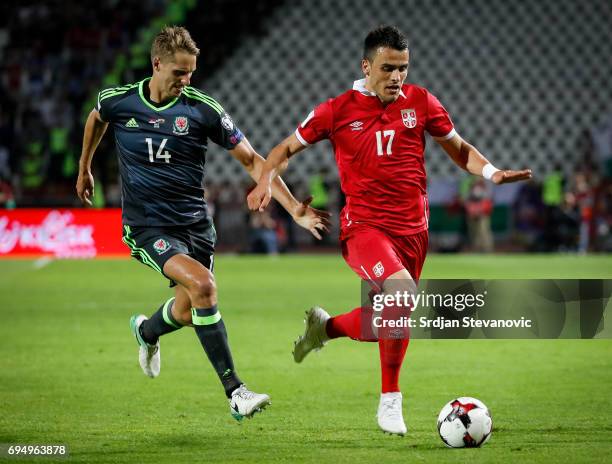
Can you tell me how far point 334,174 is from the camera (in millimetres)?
22812

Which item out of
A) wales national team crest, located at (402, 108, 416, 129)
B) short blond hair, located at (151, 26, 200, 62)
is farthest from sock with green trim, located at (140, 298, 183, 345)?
wales national team crest, located at (402, 108, 416, 129)

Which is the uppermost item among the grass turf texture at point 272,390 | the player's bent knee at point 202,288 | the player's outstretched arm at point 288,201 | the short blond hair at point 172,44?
the short blond hair at point 172,44

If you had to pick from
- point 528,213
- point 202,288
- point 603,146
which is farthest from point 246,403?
point 603,146

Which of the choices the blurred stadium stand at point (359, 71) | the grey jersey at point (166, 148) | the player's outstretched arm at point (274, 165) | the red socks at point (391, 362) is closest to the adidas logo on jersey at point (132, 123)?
the grey jersey at point (166, 148)

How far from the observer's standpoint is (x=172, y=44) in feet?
19.5

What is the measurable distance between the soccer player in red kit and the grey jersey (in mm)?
430

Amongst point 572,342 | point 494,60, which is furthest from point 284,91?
point 572,342

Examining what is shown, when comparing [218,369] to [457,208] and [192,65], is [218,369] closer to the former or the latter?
[192,65]

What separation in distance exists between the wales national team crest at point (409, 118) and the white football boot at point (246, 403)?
5.24ft

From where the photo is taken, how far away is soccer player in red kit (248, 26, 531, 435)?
5879 mm

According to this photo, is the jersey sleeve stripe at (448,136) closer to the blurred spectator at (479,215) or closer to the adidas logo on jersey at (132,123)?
the adidas logo on jersey at (132,123)

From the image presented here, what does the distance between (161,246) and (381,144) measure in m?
1.27

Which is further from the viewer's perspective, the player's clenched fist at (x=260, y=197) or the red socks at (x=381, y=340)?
the player's clenched fist at (x=260, y=197)

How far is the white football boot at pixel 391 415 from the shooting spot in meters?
5.39
